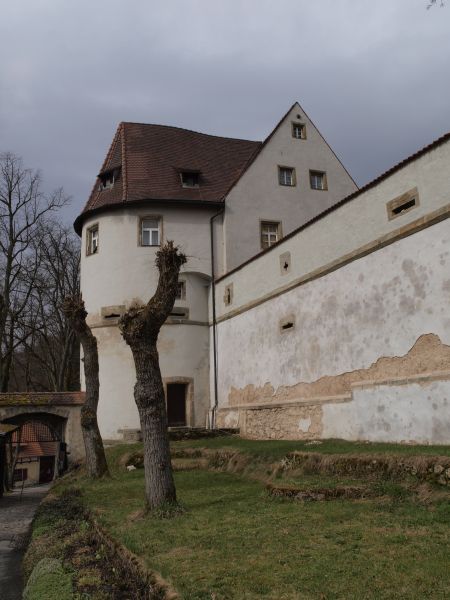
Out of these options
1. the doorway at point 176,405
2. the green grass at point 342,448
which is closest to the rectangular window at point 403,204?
the green grass at point 342,448

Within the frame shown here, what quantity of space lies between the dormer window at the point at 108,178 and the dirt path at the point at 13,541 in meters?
13.8

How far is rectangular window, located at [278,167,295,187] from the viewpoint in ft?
83.1

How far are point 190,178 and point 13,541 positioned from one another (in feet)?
59.2

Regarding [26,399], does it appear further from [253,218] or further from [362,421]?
[362,421]

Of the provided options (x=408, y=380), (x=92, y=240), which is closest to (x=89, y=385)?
(x=408, y=380)

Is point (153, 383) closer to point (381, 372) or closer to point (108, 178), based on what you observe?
point (381, 372)

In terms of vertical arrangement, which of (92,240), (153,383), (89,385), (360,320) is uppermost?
(92,240)

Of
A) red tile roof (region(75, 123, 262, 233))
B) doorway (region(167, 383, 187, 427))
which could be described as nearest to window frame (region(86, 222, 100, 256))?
red tile roof (region(75, 123, 262, 233))

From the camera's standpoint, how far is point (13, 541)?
1134 cm

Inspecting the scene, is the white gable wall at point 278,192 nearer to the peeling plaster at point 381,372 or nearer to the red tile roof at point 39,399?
the peeling plaster at point 381,372

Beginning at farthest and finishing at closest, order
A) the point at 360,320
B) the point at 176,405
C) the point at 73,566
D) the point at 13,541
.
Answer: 1. the point at 176,405
2. the point at 360,320
3. the point at 13,541
4. the point at 73,566

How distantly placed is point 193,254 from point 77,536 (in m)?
16.4

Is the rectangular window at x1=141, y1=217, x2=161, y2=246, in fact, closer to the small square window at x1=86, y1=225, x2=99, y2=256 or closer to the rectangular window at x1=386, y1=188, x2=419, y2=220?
the small square window at x1=86, y1=225, x2=99, y2=256

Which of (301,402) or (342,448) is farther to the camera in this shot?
(301,402)
